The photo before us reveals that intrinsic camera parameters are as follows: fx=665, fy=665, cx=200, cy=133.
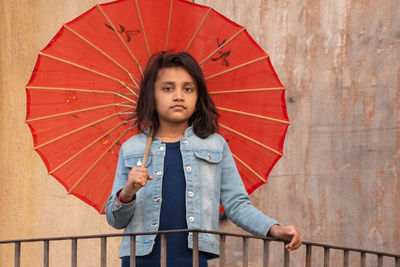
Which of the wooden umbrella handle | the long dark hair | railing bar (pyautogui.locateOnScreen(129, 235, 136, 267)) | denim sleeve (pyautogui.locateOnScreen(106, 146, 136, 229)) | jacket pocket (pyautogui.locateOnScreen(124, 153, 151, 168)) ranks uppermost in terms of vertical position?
the long dark hair

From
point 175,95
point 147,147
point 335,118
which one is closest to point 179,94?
point 175,95

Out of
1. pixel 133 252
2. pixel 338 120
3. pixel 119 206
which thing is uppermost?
pixel 338 120

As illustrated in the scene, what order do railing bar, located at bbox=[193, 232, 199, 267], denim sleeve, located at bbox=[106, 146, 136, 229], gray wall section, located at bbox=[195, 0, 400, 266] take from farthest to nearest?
gray wall section, located at bbox=[195, 0, 400, 266] < denim sleeve, located at bbox=[106, 146, 136, 229] < railing bar, located at bbox=[193, 232, 199, 267]

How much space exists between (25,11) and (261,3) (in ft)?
5.40

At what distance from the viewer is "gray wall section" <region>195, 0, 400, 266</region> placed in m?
3.72

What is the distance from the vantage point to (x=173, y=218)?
234 cm

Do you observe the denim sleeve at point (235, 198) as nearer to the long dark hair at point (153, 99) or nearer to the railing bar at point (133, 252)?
the long dark hair at point (153, 99)

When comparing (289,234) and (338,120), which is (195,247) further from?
(338,120)

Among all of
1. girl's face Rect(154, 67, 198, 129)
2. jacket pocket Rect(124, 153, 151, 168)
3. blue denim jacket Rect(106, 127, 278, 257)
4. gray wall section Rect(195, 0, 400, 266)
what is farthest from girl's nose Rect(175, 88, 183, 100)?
gray wall section Rect(195, 0, 400, 266)

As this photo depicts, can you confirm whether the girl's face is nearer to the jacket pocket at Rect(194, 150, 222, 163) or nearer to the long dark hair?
the long dark hair

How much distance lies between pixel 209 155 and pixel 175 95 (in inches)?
9.9

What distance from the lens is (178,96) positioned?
2.41 meters

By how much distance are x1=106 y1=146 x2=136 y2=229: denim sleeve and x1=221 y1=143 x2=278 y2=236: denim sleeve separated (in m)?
0.36

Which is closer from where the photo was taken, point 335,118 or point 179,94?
point 179,94
